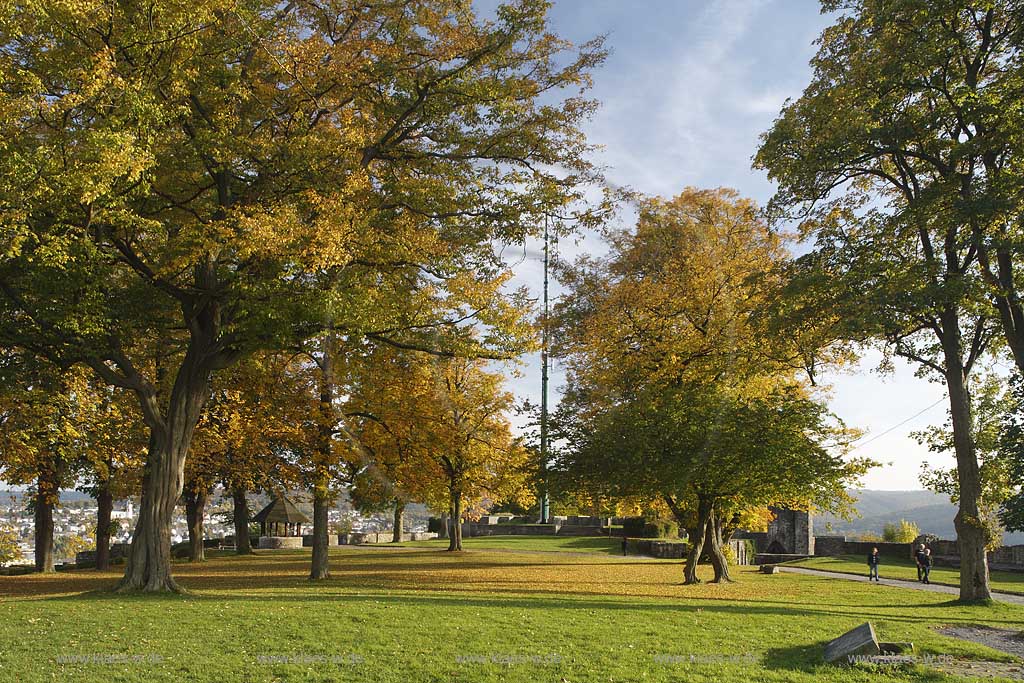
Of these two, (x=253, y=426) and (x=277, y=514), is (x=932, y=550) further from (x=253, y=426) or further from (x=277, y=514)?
(x=277, y=514)

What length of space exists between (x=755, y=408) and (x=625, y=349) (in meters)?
5.46

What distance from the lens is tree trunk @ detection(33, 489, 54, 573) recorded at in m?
29.6

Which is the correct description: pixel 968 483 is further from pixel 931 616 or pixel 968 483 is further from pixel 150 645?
pixel 150 645

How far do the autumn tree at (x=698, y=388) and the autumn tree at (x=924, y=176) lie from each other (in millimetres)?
2800

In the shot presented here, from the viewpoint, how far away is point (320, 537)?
22.7m

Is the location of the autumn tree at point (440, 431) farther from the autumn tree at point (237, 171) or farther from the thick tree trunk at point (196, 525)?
the thick tree trunk at point (196, 525)

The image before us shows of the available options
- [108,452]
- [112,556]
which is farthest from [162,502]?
[112,556]

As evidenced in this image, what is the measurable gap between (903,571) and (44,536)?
35814 millimetres

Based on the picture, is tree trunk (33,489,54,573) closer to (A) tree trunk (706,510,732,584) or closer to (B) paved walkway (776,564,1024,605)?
(A) tree trunk (706,510,732,584)

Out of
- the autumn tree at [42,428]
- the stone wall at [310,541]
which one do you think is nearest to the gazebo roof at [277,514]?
the stone wall at [310,541]

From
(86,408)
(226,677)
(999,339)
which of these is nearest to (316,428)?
(86,408)

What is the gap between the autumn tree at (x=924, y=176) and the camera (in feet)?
60.2

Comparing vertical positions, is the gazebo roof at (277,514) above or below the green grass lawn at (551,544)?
above

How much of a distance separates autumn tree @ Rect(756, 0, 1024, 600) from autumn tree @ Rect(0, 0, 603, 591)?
265 inches
